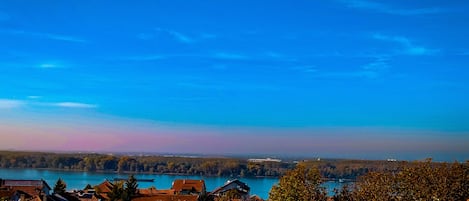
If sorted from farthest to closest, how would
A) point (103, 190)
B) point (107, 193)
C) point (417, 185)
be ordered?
point (103, 190) → point (107, 193) → point (417, 185)

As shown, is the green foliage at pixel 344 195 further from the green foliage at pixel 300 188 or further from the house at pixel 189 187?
the house at pixel 189 187

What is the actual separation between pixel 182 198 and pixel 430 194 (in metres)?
17.8

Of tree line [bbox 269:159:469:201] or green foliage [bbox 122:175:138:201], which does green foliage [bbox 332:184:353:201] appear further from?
green foliage [bbox 122:175:138:201]

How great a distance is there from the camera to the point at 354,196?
19.7m

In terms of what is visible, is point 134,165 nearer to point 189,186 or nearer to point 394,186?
point 189,186

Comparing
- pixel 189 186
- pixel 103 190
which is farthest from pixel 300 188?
pixel 103 190

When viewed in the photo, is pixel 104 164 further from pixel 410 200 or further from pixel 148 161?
pixel 410 200

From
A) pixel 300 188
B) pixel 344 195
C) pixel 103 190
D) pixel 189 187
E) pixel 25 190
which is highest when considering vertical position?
pixel 300 188

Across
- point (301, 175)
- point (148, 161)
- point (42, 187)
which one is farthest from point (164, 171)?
point (301, 175)

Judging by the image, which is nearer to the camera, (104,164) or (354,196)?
(354,196)

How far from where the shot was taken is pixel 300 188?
63.4ft

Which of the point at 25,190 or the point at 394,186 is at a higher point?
the point at 394,186

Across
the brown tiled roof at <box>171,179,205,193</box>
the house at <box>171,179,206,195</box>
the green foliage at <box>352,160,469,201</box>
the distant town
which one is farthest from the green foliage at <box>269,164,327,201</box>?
the brown tiled roof at <box>171,179,205,193</box>

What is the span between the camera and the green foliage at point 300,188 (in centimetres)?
1931
